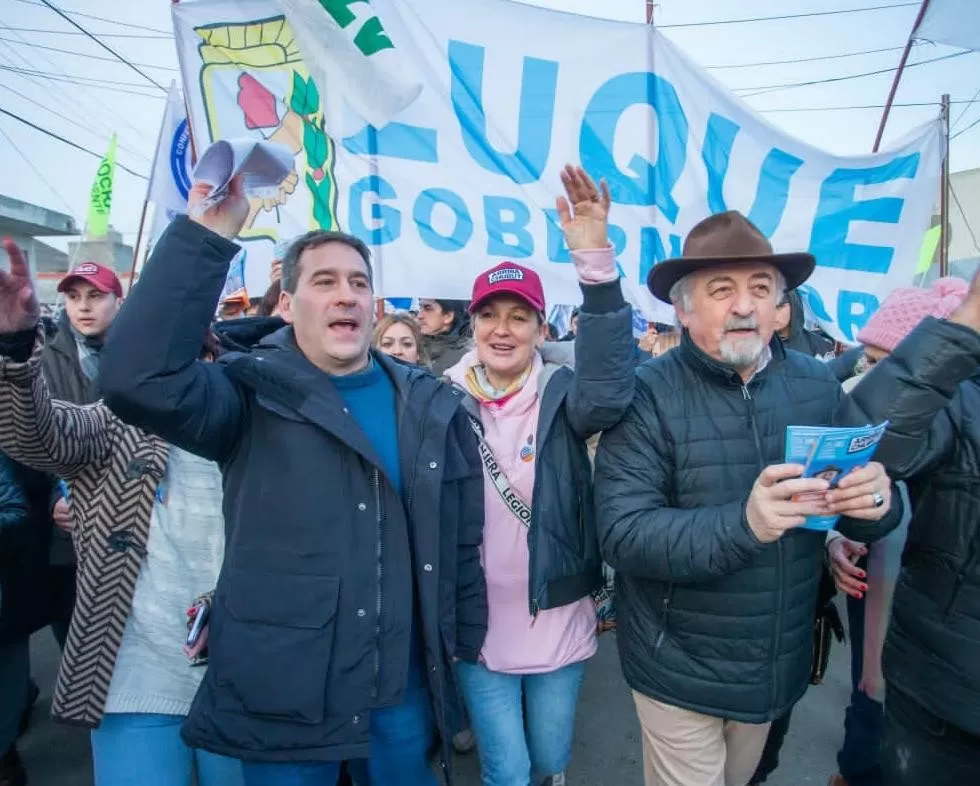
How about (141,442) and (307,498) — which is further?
(141,442)

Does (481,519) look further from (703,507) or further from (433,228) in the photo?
(433,228)

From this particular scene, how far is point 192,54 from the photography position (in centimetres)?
285

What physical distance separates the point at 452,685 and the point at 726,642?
815 millimetres

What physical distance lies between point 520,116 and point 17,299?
2.47 meters

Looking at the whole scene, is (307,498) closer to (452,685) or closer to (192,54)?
(452,685)

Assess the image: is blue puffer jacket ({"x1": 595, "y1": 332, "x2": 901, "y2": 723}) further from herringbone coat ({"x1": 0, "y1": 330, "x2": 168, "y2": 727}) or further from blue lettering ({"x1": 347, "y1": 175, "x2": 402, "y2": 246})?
blue lettering ({"x1": 347, "y1": 175, "x2": 402, "y2": 246})

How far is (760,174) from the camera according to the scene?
3.42m

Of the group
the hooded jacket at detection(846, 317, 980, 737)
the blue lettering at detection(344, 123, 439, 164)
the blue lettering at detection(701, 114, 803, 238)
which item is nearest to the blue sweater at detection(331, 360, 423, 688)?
the hooded jacket at detection(846, 317, 980, 737)

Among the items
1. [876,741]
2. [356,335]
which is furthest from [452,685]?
[876,741]


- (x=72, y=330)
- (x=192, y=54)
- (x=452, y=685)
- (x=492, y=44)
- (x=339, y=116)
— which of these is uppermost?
(x=492, y=44)

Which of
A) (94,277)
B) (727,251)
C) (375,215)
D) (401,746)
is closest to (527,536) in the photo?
(401,746)

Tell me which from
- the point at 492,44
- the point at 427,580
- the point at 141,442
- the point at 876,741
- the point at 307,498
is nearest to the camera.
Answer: the point at 307,498

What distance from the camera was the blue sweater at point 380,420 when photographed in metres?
1.73

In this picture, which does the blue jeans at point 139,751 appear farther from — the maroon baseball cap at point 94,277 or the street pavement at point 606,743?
the maroon baseball cap at point 94,277
